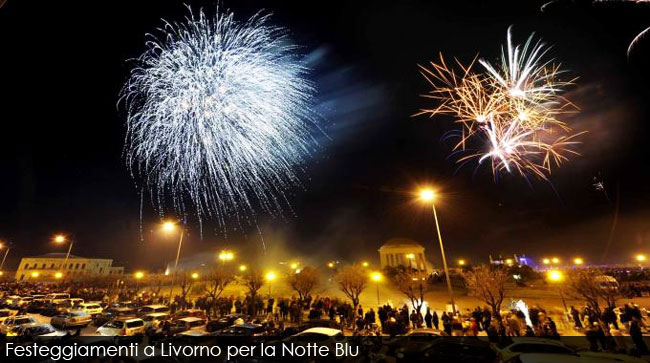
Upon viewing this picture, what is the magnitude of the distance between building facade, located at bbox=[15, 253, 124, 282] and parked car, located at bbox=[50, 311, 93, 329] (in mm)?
69104

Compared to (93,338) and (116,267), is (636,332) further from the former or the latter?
(116,267)

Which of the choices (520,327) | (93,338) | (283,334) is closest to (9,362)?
(93,338)

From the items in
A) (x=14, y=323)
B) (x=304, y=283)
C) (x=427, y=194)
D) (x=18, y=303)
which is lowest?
(x=14, y=323)

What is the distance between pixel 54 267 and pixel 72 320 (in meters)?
95.3

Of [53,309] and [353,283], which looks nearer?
[53,309]

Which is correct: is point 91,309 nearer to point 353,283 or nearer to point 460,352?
point 353,283

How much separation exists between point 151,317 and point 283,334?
40.8 ft

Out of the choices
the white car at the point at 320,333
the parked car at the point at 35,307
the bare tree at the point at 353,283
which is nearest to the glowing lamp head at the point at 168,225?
the parked car at the point at 35,307

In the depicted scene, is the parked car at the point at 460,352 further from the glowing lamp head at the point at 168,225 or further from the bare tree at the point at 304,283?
the glowing lamp head at the point at 168,225

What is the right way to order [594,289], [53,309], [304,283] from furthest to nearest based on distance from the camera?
[304,283] → [53,309] → [594,289]

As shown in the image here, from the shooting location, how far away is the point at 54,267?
291 ft

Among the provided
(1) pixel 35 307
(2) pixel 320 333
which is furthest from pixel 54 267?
(2) pixel 320 333

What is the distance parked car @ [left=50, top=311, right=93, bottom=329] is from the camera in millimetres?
20875

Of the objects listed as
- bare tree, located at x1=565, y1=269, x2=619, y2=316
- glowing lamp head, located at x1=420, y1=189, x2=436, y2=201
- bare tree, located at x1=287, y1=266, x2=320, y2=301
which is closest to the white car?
glowing lamp head, located at x1=420, y1=189, x2=436, y2=201
